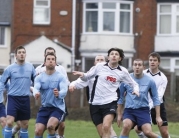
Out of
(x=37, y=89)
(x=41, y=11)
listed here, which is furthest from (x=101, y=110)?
(x=41, y=11)

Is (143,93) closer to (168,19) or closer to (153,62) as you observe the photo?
(153,62)

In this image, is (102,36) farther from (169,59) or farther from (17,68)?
(17,68)

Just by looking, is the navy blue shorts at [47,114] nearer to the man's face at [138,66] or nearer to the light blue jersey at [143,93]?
the light blue jersey at [143,93]

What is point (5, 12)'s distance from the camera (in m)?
51.2

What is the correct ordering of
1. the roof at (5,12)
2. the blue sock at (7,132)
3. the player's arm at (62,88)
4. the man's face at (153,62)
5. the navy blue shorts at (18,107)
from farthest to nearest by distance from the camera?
the roof at (5,12) < the navy blue shorts at (18,107) < the blue sock at (7,132) < the man's face at (153,62) < the player's arm at (62,88)

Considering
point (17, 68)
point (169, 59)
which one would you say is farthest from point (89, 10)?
point (17, 68)

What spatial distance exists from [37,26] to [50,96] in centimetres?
2833

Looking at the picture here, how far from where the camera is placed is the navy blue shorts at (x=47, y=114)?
1608 centimetres

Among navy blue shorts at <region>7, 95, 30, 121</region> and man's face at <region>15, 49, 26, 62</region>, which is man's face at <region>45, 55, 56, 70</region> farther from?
navy blue shorts at <region>7, 95, 30, 121</region>

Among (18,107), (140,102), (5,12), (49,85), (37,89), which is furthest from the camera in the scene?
(5,12)

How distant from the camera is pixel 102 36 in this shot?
144 feet

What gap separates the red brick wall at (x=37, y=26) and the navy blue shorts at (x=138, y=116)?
90.8 feet

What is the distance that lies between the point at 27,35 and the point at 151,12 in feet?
23.3

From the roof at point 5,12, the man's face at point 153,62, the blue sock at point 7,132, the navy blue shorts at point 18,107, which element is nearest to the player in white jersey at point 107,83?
the man's face at point 153,62
